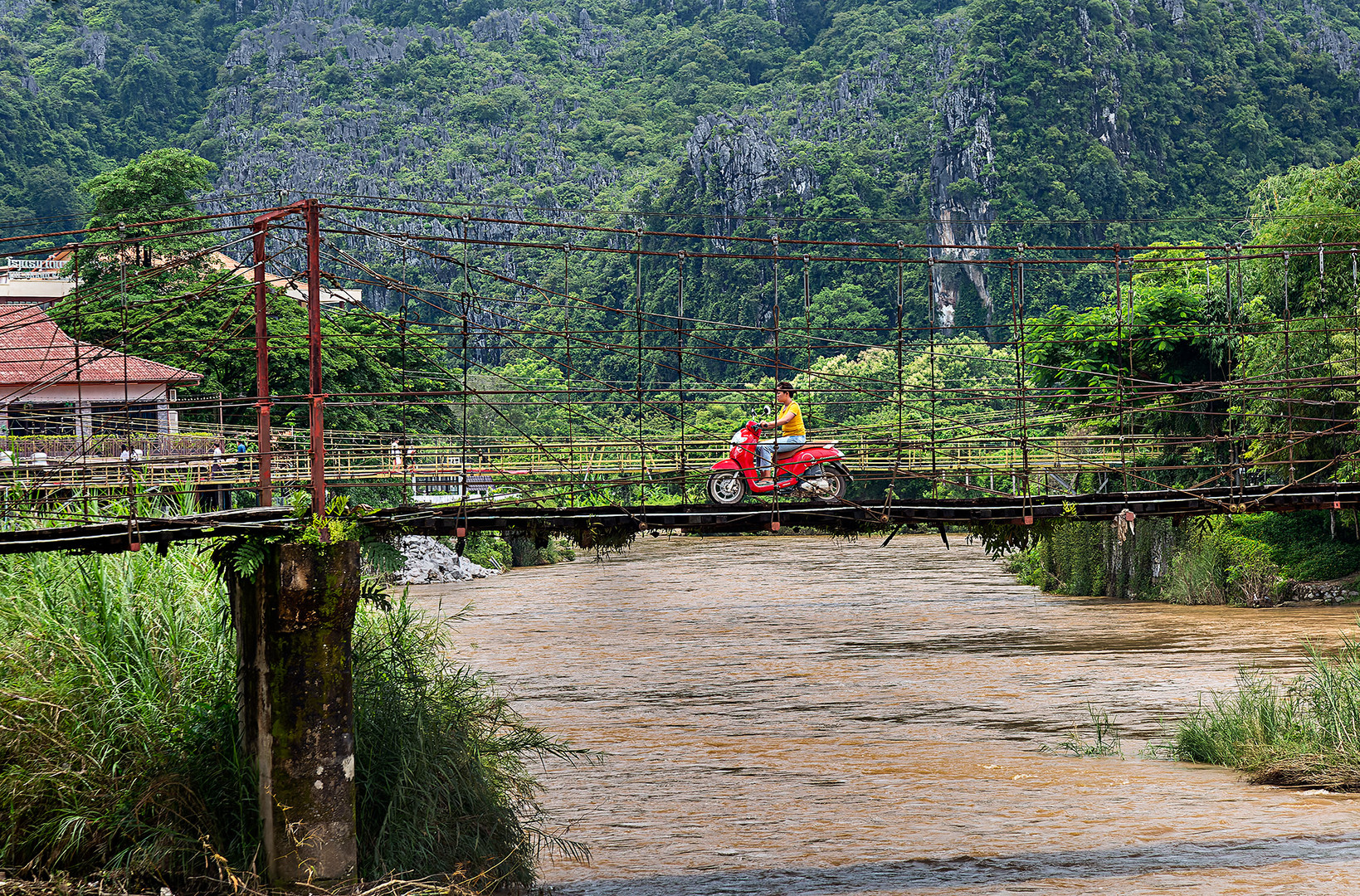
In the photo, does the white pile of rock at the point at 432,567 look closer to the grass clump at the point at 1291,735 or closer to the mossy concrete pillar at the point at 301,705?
the grass clump at the point at 1291,735

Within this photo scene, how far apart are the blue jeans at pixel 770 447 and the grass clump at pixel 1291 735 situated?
18.4 ft

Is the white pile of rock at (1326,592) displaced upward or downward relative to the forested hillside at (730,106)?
downward

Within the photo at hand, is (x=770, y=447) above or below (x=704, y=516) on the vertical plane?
above

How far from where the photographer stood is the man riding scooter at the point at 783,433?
1346 centimetres

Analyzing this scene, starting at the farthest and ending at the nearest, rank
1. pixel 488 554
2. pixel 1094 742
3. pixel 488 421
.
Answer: pixel 488 421 → pixel 488 554 → pixel 1094 742

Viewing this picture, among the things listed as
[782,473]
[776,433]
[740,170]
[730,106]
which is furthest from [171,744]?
[730,106]

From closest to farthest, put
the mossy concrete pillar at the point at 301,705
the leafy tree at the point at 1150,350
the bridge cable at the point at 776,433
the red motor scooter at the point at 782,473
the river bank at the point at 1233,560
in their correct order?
the mossy concrete pillar at the point at 301,705 → the bridge cable at the point at 776,433 → the red motor scooter at the point at 782,473 → the river bank at the point at 1233,560 → the leafy tree at the point at 1150,350

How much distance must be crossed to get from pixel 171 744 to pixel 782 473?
6811 mm

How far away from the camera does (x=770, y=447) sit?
1379 cm

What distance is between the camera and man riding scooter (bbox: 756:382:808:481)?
13461 millimetres

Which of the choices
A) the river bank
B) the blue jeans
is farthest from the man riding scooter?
the river bank

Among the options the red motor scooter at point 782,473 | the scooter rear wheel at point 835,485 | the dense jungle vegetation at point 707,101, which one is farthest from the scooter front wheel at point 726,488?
the dense jungle vegetation at point 707,101

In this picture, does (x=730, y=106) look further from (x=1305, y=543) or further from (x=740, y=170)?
(x=1305, y=543)

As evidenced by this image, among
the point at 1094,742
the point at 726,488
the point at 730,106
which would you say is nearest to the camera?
the point at 726,488
